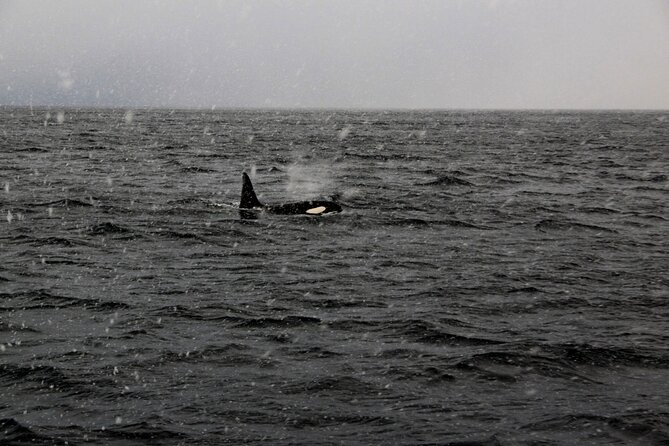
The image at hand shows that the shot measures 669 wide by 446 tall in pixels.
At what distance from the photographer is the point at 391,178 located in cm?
3531

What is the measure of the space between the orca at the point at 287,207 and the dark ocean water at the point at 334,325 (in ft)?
2.08

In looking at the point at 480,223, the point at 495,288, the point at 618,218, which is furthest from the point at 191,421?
the point at 618,218

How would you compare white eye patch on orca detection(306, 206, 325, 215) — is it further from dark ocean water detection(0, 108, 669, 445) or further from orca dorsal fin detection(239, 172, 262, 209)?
orca dorsal fin detection(239, 172, 262, 209)

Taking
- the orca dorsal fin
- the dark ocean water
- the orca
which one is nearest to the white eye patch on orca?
the orca

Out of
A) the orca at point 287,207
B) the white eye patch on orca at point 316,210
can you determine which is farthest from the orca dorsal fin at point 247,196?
the white eye patch on orca at point 316,210

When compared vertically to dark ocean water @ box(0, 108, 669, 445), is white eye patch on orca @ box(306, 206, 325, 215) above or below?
above

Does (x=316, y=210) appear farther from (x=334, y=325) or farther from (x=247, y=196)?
(x=334, y=325)

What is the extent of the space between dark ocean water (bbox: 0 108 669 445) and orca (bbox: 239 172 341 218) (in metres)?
0.64

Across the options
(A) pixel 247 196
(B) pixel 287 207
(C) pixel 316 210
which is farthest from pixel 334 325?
(A) pixel 247 196

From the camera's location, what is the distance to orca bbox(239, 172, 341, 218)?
20.9m

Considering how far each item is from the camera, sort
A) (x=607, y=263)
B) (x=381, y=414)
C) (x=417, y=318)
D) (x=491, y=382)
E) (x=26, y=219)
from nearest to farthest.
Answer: (x=381, y=414) → (x=491, y=382) → (x=417, y=318) → (x=607, y=263) → (x=26, y=219)

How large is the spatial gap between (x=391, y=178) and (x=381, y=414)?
2891cm

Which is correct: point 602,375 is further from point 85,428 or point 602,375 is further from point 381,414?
point 85,428

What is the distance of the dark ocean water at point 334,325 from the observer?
21.8 feet
